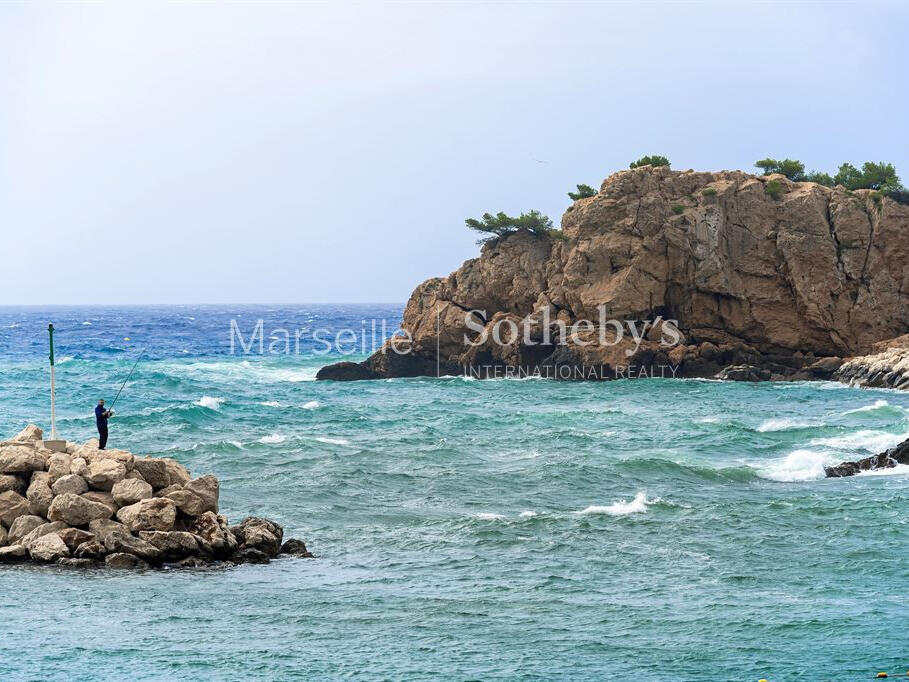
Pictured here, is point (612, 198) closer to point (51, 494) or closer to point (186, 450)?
point (186, 450)

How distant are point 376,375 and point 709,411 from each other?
78.8 ft

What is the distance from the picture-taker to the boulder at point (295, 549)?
71.9ft

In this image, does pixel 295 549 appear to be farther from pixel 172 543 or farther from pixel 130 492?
pixel 130 492

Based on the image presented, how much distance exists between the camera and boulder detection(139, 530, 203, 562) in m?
20.6

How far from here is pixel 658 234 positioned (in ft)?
188

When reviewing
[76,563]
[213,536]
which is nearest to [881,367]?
[213,536]

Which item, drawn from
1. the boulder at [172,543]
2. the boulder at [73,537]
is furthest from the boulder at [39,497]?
the boulder at [172,543]

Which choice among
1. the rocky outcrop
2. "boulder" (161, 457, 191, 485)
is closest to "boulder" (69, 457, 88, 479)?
"boulder" (161, 457, 191, 485)

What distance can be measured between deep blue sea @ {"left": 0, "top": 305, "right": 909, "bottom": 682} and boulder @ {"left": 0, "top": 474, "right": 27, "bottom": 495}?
258 centimetres

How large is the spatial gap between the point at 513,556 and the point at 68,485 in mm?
8932

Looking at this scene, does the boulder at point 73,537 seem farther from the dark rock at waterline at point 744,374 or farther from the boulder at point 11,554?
the dark rock at waterline at point 744,374

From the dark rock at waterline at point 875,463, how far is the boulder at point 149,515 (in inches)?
732

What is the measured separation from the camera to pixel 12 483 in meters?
21.8

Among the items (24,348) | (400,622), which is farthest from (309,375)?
(400,622)
